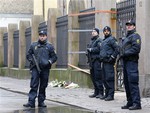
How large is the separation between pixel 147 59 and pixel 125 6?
9.01 ft

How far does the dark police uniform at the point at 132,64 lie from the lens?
11795 mm

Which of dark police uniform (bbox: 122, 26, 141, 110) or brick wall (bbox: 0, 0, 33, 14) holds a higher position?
brick wall (bbox: 0, 0, 33, 14)

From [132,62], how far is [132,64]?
0.05 meters

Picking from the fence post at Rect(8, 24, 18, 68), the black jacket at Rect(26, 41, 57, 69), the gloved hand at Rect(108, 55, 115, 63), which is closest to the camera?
the black jacket at Rect(26, 41, 57, 69)

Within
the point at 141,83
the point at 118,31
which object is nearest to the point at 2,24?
the point at 118,31

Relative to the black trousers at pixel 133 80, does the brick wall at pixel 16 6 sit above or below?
above

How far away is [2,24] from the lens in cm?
4719

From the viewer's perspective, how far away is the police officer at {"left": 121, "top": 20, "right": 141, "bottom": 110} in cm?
1180

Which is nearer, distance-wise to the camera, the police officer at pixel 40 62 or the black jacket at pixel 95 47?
the police officer at pixel 40 62

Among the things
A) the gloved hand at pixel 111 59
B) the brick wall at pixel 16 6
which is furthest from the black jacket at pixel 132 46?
the brick wall at pixel 16 6

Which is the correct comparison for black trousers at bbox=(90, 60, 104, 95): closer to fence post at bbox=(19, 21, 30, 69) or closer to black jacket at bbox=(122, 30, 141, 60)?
black jacket at bbox=(122, 30, 141, 60)

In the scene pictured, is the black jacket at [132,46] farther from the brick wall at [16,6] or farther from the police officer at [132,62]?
the brick wall at [16,6]

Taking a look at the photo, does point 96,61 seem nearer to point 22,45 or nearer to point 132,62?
point 132,62

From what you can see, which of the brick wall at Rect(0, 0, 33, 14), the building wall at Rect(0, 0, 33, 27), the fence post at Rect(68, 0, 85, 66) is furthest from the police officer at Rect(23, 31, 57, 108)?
the brick wall at Rect(0, 0, 33, 14)
